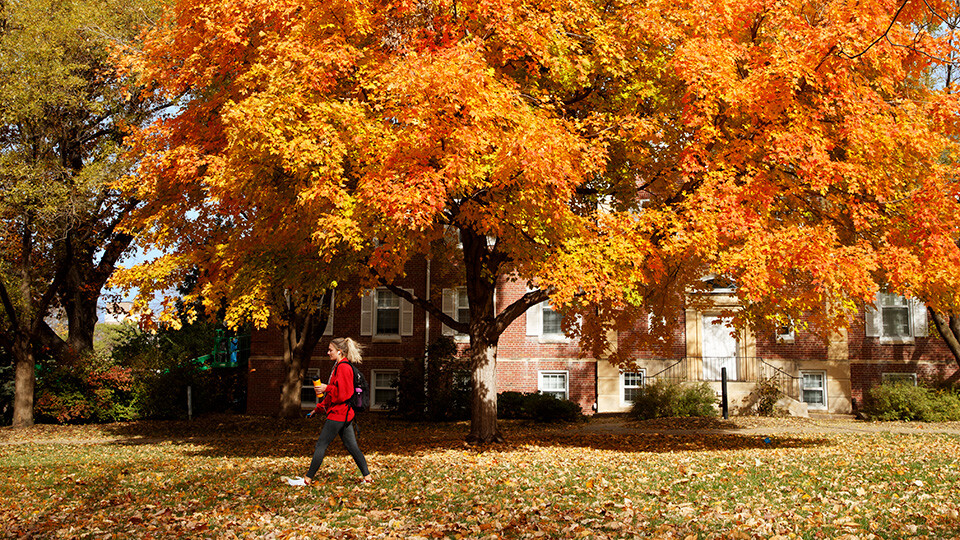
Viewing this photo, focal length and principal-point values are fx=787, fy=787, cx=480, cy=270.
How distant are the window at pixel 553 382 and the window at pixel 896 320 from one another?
33.2 ft

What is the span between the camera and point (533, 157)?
1030 cm

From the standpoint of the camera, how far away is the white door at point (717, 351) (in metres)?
25.8

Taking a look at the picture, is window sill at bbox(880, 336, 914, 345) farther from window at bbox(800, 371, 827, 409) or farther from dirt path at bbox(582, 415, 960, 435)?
dirt path at bbox(582, 415, 960, 435)

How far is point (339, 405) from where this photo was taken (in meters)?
9.10

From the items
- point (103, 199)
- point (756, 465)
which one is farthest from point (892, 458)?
point (103, 199)

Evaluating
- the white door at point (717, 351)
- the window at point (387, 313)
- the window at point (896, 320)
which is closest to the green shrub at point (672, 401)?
the white door at point (717, 351)

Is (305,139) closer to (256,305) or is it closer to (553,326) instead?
(256,305)

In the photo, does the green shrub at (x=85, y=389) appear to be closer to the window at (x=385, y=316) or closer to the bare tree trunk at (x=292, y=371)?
the bare tree trunk at (x=292, y=371)

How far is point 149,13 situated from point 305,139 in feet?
45.3

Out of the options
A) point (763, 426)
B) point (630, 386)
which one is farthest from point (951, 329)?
point (630, 386)

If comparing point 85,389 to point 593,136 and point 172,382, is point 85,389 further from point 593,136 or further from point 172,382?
point 593,136

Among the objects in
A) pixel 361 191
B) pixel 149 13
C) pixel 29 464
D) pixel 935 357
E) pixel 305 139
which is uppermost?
pixel 149 13

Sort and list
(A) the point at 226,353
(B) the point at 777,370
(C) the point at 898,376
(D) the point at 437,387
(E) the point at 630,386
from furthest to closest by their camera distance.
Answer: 1. (A) the point at 226,353
2. (E) the point at 630,386
3. (C) the point at 898,376
4. (B) the point at 777,370
5. (D) the point at 437,387

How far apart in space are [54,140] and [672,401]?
61.8 ft
